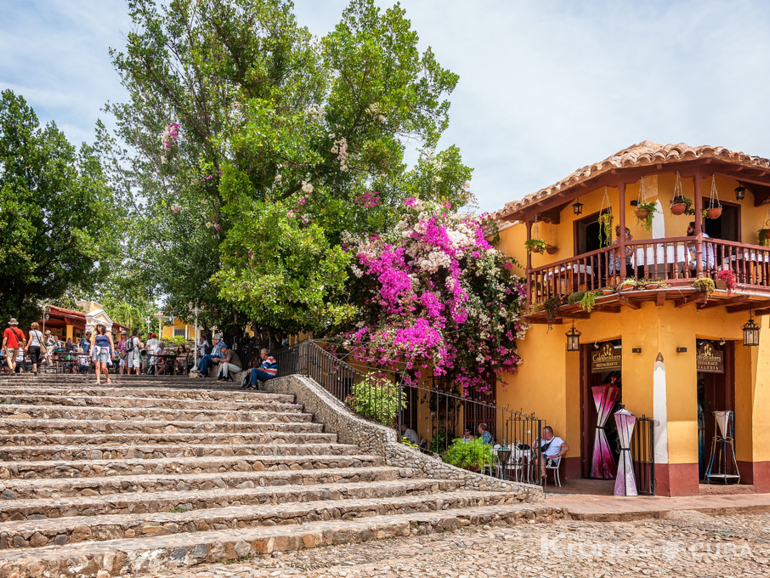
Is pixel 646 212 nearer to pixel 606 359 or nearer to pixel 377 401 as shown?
pixel 606 359

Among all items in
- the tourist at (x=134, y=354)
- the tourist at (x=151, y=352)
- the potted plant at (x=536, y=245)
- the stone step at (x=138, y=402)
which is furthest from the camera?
the tourist at (x=151, y=352)

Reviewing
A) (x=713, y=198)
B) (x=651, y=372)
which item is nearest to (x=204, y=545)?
(x=651, y=372)

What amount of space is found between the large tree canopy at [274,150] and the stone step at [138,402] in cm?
218

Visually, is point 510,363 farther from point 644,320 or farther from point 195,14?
point 195,14

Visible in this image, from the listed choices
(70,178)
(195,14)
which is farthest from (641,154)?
(70,178)

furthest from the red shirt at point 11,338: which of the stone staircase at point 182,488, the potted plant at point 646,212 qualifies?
the potted plant at point 646,212

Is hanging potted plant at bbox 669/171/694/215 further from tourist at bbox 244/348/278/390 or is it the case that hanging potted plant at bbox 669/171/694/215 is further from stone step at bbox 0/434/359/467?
tourist at bbox 244/348/278/390

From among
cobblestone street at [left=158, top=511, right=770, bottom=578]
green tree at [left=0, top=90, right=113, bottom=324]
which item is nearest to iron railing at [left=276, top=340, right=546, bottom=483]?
cobblestone street at [left=158, top=511, right=770, bottom=578]

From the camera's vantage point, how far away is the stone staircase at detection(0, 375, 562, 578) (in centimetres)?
596

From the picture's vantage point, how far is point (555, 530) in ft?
26.2

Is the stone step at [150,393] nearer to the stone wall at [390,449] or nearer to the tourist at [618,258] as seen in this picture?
the stone wall at [390,449]

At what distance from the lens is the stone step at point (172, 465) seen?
7664 millimetres

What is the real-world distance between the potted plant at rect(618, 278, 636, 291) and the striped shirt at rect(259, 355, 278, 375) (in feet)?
25.0

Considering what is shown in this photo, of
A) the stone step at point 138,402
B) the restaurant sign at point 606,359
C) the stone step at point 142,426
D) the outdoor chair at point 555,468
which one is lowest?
the outdoor chair at point 555,468
